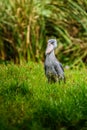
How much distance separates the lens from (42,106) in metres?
4.89

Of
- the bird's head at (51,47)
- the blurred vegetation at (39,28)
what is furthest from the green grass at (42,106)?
the blurred vegetation at (39,28)

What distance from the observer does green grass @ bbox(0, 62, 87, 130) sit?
4.55 m

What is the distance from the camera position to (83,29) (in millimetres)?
9414

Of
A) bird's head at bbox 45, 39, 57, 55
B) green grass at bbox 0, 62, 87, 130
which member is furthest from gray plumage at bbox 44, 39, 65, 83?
green grass at bbox 0, 62, 87, 130

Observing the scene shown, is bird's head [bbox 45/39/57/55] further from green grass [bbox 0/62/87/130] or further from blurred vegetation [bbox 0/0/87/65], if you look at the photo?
blurred vegetation [bbox 0/0/87/65]

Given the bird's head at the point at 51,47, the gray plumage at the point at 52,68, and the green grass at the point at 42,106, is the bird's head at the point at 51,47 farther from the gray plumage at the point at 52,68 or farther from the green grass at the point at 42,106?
the green grass at the point at 42,106

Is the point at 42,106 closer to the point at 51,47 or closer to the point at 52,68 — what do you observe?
the point at 52,68

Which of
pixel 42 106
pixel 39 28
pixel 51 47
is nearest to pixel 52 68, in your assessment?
pixel 51 47

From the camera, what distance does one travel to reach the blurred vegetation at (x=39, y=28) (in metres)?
8.96

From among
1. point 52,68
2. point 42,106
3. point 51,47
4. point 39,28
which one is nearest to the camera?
point 42,106

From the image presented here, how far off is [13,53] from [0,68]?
1.66 meters

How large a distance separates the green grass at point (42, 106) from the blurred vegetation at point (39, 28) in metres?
2.53

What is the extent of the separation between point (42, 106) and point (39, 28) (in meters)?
4.37

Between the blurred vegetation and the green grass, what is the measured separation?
8.31 ft
